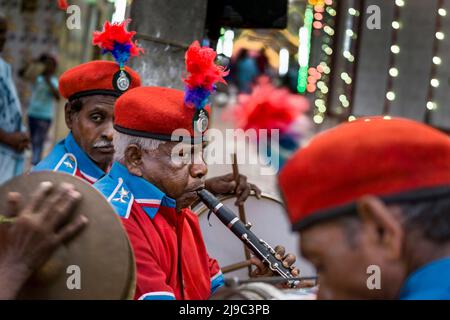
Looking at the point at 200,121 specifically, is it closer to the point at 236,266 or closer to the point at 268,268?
the point at 268,268

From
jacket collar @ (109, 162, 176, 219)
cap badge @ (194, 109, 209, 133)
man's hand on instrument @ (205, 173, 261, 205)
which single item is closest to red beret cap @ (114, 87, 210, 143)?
cap badge @ (194, 109, 209, 133)

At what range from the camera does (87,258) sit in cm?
239

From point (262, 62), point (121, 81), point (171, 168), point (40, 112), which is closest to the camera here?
point (171, 168)

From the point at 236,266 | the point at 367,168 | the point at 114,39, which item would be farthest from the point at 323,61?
the point at 367,168

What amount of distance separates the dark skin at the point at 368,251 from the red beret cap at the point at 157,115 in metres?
1.91

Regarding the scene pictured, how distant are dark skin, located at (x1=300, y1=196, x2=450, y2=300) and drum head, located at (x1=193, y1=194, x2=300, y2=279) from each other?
259 centimetres

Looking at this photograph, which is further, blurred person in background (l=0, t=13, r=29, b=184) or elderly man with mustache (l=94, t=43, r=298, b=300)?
blurred person in background (l=0, t=13, r=29, b=184)

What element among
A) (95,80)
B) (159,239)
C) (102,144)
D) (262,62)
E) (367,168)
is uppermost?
(367,168)

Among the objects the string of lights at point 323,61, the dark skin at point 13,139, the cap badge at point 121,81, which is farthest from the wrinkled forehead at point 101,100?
the string of lights at point 323,61

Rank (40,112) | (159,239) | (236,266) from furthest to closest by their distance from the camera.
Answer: (40,112) → (236,266) → (159,239)

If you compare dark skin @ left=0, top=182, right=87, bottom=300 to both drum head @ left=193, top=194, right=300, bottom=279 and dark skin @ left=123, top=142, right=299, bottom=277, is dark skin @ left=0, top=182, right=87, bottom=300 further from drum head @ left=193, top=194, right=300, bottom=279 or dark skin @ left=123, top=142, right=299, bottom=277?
drum head @ left=193, top=194, right=300, bottom=279

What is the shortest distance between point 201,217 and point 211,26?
2.01 m

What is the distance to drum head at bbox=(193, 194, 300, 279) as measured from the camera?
4.69 meters

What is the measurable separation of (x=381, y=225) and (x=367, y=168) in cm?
11
